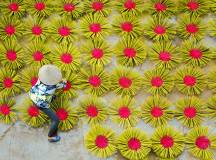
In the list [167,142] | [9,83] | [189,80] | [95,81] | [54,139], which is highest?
[189,80]

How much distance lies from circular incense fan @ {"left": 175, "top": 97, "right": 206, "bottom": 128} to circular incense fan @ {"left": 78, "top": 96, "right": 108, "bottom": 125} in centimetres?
71

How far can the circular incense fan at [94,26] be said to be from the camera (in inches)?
179

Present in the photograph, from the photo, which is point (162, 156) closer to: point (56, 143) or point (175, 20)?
point (56, 143)

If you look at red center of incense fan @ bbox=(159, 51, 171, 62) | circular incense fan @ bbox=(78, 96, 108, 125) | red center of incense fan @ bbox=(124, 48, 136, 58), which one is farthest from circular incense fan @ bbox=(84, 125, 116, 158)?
red center of incense fan @ bbox=(159, 51, 171, 62)

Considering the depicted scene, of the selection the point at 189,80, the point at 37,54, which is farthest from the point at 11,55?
the point at 189,80

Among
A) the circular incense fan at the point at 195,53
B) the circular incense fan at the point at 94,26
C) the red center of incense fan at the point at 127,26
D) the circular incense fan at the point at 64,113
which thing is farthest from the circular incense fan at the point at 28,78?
the circular incense fan at the point at 195,53

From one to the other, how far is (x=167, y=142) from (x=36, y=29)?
1817 millimetres

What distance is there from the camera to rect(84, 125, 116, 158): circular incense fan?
3932 mm

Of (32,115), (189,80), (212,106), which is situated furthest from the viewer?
(189,80)

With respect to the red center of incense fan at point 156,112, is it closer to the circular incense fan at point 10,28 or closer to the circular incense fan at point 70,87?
the circular incense fan at point 70,87

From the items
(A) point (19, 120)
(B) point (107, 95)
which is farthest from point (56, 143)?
(B) point (107, 95)

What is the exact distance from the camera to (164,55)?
4438 millimetres

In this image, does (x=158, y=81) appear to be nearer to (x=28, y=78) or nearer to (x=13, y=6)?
(x=28, y=78)

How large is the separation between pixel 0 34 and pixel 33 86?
876 mm
